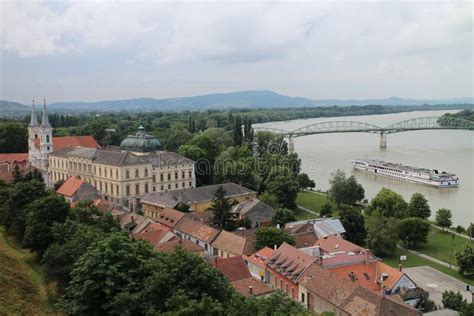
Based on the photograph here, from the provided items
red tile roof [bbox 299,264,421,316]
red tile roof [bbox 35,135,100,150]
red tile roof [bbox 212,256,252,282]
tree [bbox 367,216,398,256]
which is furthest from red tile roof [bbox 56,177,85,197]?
red tile roof [bbox 299,264,421,316]

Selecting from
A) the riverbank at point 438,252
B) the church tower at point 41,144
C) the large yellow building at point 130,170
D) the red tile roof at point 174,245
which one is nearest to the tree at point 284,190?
the large yellow building at point 130,170

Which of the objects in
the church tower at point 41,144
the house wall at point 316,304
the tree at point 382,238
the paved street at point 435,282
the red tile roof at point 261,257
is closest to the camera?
the house wall at point 316,304

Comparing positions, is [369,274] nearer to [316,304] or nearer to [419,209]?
[316,304]

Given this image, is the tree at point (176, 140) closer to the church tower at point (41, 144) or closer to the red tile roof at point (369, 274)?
the church tower at point (41, 144)

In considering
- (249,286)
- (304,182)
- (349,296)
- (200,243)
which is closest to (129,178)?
(200,243)

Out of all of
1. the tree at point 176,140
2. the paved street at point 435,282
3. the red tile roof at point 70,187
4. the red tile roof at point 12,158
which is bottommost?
the paved street at point 435,282

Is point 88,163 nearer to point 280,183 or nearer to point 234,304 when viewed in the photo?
point 280,183
